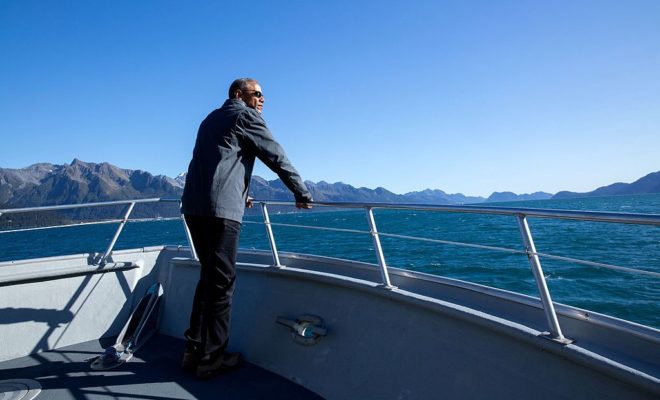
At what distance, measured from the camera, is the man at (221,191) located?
2.16 m

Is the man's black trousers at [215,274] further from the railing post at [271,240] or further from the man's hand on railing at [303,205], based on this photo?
the railing post at [271,240]

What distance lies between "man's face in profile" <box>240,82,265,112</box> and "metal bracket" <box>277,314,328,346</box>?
1.35 metres

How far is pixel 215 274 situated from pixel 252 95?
1.09m

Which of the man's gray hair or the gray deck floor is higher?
the man's gray hair

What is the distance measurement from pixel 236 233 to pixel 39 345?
2.14m

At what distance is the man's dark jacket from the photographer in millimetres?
2156

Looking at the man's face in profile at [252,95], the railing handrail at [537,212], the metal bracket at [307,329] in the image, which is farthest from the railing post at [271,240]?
the man's face in profile at [252,95]

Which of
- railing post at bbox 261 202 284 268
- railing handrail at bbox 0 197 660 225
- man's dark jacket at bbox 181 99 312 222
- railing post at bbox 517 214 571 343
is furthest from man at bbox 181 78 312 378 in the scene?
railing post at bbox 517 214 571 343

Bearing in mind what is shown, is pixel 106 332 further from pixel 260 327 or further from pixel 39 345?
pixel 260 327

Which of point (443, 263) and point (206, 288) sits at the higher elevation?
point (206, 288)

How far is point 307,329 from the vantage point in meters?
2.42

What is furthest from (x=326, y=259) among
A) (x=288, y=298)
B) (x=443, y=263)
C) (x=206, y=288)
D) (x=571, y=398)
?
(x=443, y=263)

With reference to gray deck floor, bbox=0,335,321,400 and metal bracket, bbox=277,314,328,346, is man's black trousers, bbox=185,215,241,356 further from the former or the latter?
metal bracket, bbox=277,314,328,346

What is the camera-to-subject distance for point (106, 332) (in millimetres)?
3414
